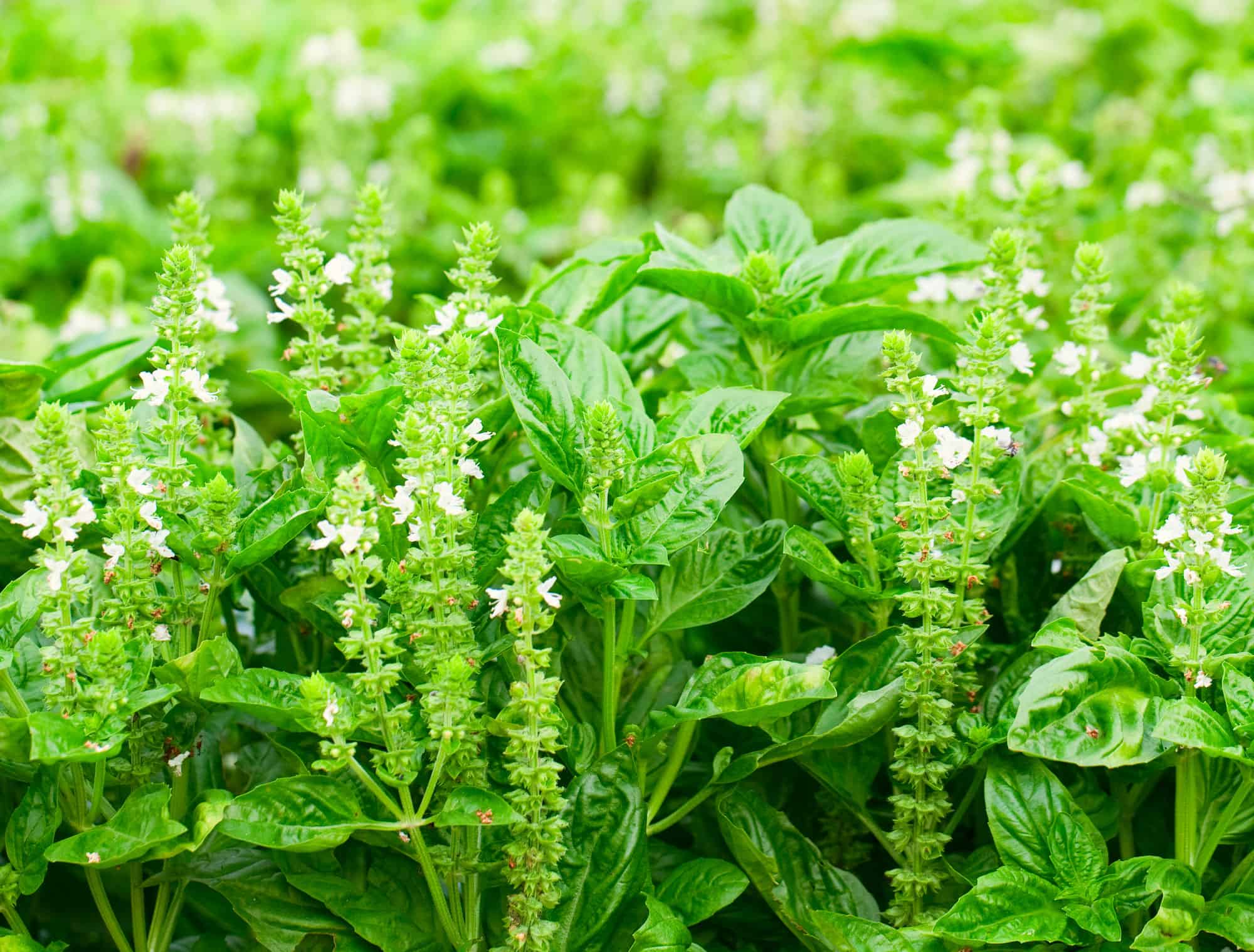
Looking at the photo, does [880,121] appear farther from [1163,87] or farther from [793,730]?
[793,730]

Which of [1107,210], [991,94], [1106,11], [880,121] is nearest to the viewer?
[991,94]

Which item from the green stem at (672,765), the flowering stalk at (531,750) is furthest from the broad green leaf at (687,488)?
the green stem at (672,765)

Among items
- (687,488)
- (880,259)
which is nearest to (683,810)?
(687,488)

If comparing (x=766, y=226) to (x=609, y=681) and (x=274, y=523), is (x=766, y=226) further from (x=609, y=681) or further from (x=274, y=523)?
(x=274, y=523)

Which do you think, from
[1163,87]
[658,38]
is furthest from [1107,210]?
[658,38]

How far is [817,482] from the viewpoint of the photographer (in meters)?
1.71

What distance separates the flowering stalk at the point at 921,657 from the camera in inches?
60.7

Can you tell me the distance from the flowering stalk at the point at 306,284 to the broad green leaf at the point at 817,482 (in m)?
0.64

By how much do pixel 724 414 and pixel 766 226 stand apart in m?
0.58

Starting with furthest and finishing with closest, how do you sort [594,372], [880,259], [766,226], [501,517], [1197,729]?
[766,226] → [880,259] → [594,372] → [501,517] → [1197,729]

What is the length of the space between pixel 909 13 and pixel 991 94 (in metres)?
2.40

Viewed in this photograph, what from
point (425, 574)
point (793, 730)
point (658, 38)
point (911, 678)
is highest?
point (658, 38)

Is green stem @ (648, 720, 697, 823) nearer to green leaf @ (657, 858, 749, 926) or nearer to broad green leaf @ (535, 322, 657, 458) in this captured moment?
green leaf @ (657, 858, 749, 926)

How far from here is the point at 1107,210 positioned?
4.09 metres
